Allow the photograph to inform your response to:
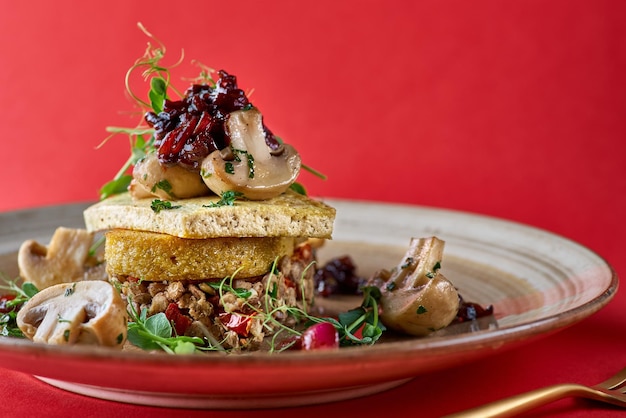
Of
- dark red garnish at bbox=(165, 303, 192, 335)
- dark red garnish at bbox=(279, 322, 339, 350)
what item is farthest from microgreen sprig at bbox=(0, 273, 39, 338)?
dark red garnish at bbox=(279, 322, 339, 350)

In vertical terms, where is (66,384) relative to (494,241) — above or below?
below

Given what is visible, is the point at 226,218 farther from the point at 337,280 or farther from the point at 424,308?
the point at 337,280

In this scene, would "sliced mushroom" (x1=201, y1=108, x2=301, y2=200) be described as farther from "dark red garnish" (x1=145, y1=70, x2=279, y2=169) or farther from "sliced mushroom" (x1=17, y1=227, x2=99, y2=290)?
"sliced mushroom" (x1=17, y1=227, x2=99, y2=290)

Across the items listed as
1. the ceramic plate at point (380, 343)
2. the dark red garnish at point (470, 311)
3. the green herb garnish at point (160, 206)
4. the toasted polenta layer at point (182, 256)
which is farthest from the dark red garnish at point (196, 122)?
the dark red garnish at point (470, 311)

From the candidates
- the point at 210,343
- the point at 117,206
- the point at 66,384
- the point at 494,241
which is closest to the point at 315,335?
the point at 210,343

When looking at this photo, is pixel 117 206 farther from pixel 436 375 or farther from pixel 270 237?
pixel 436 375
